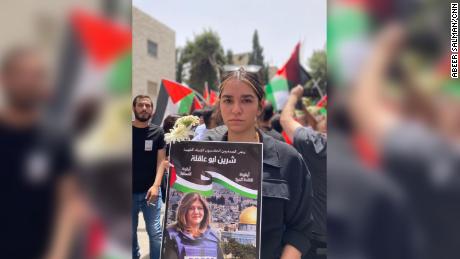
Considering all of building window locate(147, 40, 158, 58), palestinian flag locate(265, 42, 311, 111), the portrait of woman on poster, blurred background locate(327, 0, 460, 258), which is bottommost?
the portrait of woman on poster

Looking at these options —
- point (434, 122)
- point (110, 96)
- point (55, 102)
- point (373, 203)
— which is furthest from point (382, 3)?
point (55, 102)

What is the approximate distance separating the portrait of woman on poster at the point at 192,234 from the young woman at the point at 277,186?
0.29 metres

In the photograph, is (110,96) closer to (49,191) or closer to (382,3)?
(49,191)

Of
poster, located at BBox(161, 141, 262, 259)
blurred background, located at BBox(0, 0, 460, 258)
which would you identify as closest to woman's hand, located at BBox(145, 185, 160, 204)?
blurred background, located at BBox(0, 0, 460, 258)

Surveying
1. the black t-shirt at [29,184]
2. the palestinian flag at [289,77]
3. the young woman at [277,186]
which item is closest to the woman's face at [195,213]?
the young woman at [277,186]

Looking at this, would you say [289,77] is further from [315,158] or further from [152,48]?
[152,48]

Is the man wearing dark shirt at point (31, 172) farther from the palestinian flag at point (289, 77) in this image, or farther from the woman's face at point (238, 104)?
the palestinian flag at point (289, 77)

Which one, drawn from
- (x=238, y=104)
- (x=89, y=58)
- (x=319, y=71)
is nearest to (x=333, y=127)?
(x=238, y=104)

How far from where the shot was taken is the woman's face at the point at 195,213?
6.47ft

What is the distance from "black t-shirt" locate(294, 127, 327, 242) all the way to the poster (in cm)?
63

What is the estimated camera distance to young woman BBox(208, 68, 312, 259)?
1.92 metres

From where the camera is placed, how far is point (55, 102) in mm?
2037

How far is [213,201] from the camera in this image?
1.96m

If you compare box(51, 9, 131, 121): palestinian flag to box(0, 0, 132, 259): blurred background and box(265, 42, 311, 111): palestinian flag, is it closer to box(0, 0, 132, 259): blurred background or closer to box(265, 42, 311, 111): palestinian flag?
box(0, 0, 132, 259): blurred background
